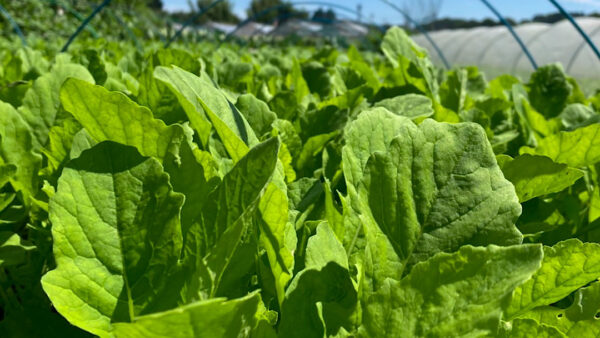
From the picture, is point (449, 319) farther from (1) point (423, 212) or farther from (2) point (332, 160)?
(2) point (332, 160)

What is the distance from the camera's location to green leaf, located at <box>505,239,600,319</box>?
0.57 metres

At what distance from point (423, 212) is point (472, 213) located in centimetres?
5

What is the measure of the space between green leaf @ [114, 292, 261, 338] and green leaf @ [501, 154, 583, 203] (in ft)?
1.44

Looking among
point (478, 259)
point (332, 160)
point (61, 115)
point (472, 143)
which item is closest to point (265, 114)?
point (332, 160)

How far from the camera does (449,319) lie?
1.39ft

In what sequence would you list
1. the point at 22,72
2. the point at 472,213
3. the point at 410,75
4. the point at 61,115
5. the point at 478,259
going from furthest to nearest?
the point at 22,72
the point at 410,75
the point at 61,115
the point at 472,213
the point at 478,259

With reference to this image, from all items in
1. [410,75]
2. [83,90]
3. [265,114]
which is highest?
[83,90]

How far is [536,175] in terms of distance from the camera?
71 cm

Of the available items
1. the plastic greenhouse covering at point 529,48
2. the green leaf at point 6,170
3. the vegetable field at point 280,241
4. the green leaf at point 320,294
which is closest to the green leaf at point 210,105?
the vegetable field at point 280,241

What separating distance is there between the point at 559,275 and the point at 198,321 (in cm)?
40

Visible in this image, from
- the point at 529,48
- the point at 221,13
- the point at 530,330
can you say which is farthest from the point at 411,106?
the point at 221,13

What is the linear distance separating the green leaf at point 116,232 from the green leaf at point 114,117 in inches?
1.3

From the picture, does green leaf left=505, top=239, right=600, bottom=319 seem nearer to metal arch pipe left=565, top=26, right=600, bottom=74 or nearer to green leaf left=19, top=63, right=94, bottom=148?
green leaf left=19, top=63, right=94, bottom=148

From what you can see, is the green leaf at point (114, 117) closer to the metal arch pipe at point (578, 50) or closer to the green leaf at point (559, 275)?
the green leaf at point (559, 275)
